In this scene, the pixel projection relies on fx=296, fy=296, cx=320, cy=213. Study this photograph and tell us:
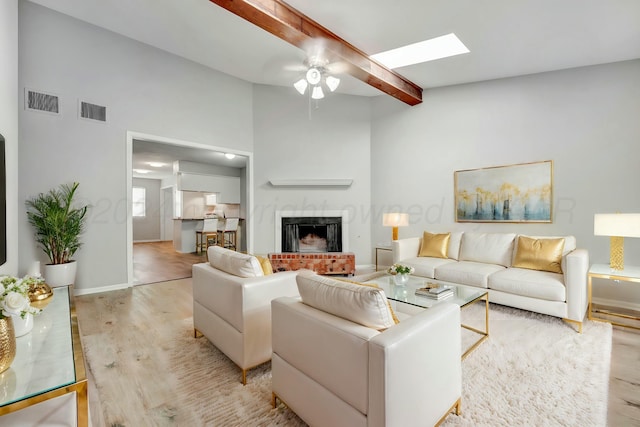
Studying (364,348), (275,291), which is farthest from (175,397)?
(364,348)

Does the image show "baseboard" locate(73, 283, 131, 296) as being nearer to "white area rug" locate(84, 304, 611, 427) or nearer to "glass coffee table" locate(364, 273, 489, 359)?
"white area rug" locate(84, 304, 611, 427)

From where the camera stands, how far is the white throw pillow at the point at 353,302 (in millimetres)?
1296

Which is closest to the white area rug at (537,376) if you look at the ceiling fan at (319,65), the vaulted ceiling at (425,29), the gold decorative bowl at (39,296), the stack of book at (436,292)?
the stack of book at (436,292)

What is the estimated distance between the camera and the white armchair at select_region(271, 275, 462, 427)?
1.15 metres

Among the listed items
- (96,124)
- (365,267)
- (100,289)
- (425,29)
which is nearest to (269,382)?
(100,289)

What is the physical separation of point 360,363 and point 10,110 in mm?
4111

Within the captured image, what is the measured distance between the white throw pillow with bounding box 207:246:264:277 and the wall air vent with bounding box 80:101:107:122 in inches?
120

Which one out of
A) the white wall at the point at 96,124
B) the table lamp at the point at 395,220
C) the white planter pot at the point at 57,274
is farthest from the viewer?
the table lamp at the point at 395,220

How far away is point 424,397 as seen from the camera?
1322 millimetres

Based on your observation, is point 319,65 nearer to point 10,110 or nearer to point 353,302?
point 10,110

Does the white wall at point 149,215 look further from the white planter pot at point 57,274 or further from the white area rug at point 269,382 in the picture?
the white area rug at point 269,382

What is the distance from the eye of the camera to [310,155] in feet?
18.4

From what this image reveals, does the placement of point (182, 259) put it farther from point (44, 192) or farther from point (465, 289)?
point (465, 289)

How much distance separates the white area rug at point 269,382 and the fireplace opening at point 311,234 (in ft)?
10.0
